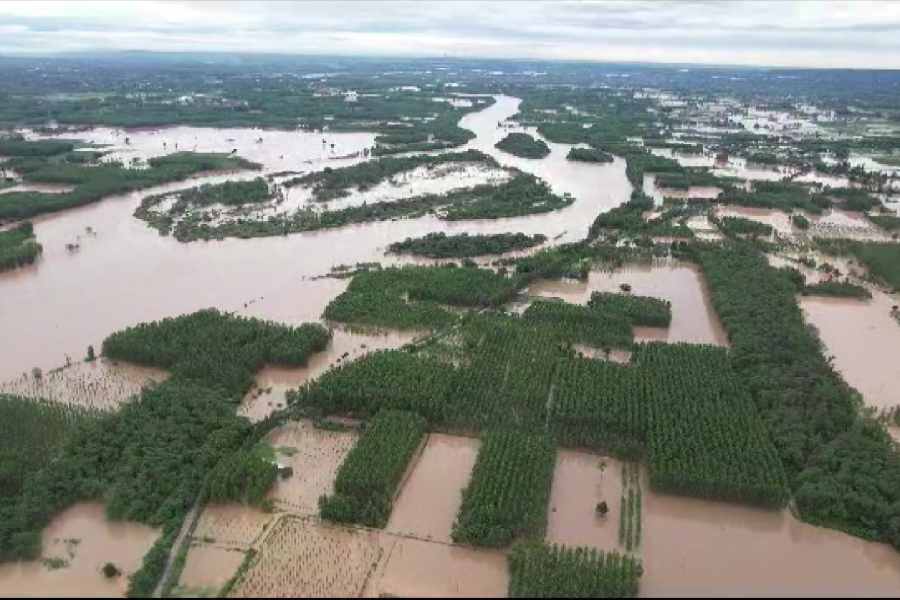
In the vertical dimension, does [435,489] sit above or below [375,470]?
below

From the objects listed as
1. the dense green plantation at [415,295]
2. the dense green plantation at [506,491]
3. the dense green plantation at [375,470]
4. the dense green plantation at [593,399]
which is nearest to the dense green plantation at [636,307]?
the dense green plantation at [593,399]

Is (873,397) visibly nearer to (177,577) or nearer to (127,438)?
(177,577)

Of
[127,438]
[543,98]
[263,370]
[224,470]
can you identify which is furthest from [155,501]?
[543,98]

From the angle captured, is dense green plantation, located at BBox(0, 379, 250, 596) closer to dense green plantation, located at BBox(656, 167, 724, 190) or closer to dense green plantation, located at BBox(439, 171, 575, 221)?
dense green plantation, located at BBox(439, 171, 575, 221)

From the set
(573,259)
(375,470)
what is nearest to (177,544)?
(375,470)

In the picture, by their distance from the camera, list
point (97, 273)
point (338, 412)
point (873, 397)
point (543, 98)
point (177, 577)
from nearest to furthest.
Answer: point (177, 577), point (338, 412), point (873, 397), point (97, 273), point (543, 98)

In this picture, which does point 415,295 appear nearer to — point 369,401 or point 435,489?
point 369,401
